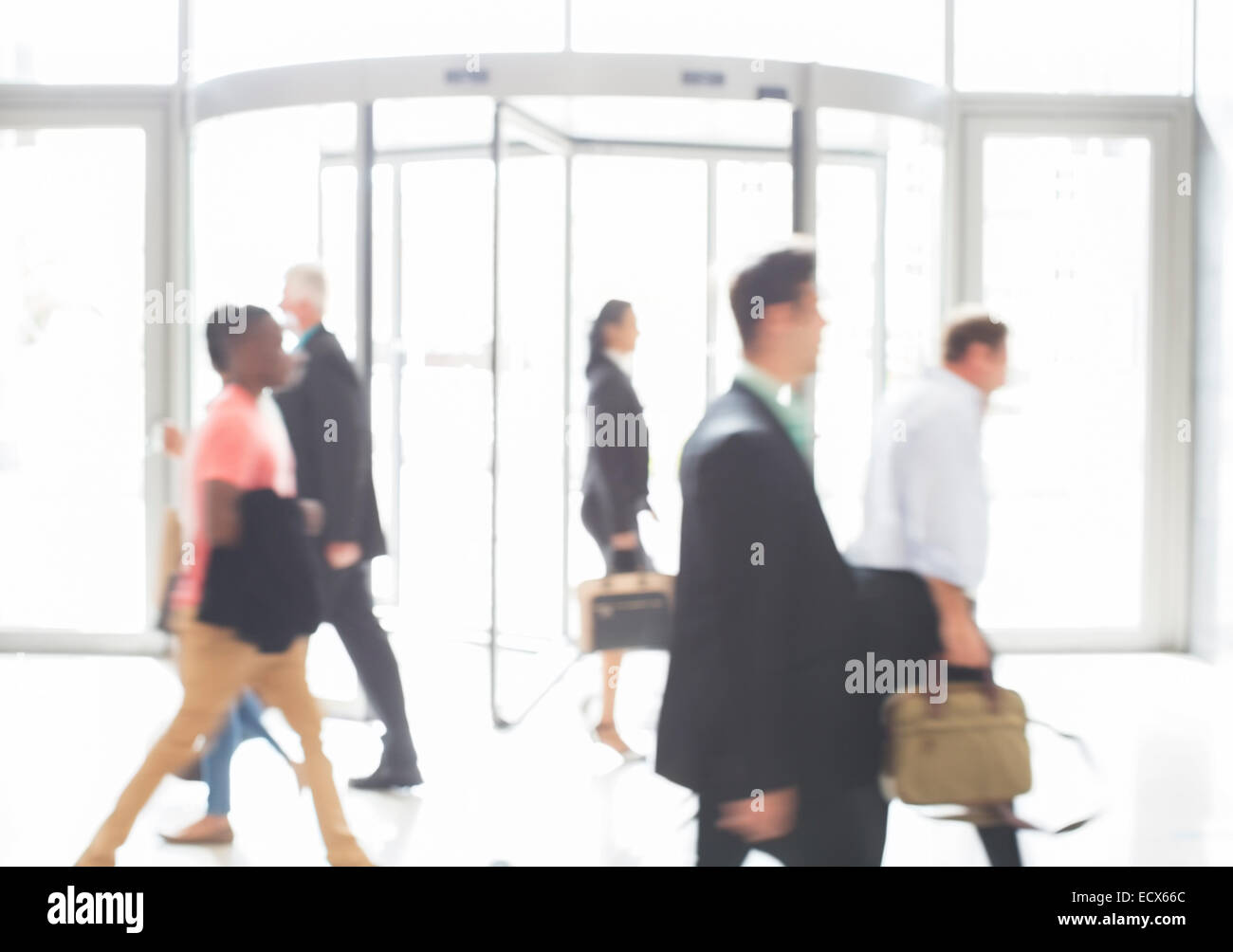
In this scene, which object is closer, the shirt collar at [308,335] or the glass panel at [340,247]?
the shirt collar at [308,335]

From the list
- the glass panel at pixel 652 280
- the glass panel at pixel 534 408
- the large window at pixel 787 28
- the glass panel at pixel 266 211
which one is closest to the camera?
the glass panel at pixel 266 211

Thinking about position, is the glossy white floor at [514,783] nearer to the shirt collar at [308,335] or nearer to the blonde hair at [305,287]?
the shirt collar at [308,335]

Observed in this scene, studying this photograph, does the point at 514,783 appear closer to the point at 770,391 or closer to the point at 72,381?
the point at 770,391

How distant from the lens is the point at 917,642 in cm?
258

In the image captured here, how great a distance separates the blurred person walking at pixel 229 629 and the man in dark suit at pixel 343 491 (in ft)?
2.36

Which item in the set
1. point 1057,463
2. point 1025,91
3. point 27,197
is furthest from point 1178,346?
point 27,197

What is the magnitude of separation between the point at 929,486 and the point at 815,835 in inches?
35.7

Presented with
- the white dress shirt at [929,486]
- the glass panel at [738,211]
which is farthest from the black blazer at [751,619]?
the glass panel at [738,211]

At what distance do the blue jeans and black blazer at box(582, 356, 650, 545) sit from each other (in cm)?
145

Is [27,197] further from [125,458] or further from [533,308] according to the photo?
[533,308]

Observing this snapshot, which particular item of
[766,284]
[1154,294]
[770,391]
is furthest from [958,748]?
[1154,294]

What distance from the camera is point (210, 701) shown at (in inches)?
118

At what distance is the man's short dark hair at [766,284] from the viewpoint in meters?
2.30

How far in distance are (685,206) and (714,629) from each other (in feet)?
13.9
